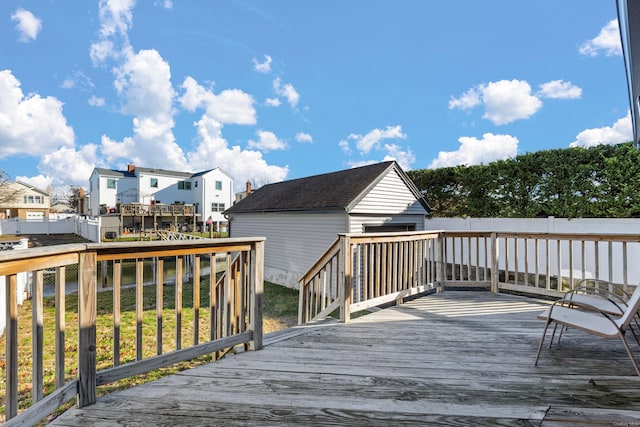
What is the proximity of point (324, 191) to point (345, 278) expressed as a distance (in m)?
7.58

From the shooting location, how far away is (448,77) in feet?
35.2

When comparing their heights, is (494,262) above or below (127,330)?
above

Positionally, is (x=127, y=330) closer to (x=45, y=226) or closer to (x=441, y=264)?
(x=441, y=264)

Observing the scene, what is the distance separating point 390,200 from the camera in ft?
33.6

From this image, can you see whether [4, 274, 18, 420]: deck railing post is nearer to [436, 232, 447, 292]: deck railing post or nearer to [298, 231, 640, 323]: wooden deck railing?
[298, 231, 640, 323]: wooden deck railing

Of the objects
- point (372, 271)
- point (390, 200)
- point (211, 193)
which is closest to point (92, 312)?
point (372, 271)

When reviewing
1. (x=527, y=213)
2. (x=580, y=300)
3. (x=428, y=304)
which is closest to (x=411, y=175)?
(x=527, y=213)

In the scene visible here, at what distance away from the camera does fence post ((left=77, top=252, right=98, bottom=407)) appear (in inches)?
70.9

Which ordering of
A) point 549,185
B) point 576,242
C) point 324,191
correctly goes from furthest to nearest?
point 324,191, point 549,185, point 576,242

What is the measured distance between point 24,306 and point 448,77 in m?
15.4

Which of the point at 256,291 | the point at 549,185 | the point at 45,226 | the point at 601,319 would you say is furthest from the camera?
the point at 45,226

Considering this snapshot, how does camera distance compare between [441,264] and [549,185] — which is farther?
[549,185]

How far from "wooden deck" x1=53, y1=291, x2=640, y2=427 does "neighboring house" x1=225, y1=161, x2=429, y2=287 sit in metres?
5.56

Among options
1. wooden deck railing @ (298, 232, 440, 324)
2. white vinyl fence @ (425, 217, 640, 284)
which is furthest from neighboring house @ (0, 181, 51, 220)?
white vinyl fence @ (425, 217, 640, 284)
